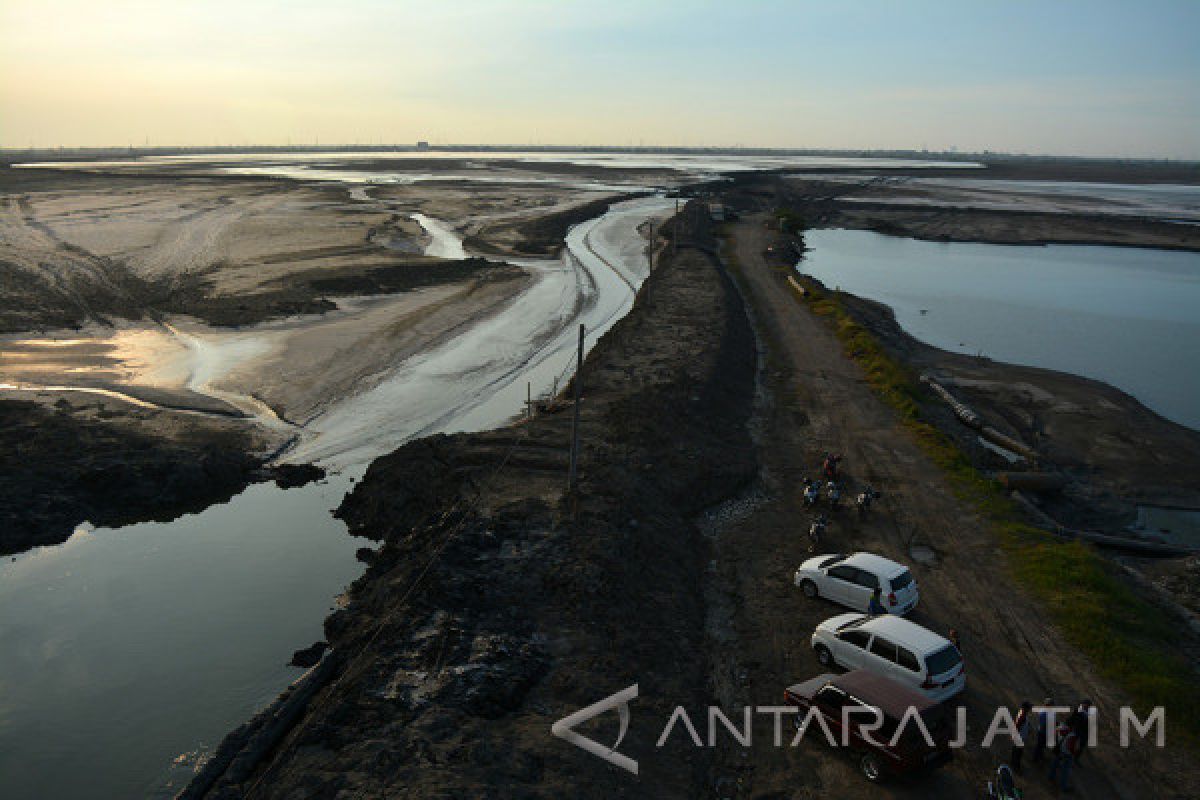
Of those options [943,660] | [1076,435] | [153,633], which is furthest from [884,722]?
[1076,435]

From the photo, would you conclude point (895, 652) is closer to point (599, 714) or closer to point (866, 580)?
point (866, 580)

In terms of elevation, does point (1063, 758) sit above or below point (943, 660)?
below

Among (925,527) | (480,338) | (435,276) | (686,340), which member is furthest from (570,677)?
(435,276)

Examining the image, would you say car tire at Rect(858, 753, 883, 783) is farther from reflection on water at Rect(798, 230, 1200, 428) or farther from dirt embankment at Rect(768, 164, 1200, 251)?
dirt embankment at Rect(768, 164, 1200, 251)

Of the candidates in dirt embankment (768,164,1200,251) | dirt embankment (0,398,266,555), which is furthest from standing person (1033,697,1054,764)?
dirt embankment (768,164,1200,251)

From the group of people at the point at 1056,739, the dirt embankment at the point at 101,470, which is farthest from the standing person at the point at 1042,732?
the dirt embankment at the point at 101,470
